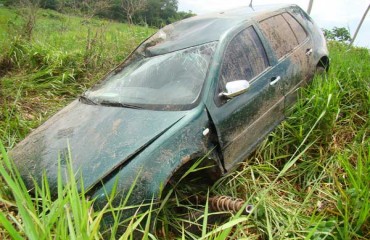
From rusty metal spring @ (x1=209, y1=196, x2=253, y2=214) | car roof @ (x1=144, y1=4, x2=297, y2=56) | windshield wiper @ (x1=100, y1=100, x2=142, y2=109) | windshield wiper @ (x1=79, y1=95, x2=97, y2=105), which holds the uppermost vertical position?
car roof @ (x1=144, y1=4, x2=297, y2=56)

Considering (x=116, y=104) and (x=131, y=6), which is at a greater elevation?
(x=131, y=6)

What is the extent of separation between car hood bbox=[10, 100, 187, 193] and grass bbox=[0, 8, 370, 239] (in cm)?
16

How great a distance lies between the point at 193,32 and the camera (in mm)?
3287

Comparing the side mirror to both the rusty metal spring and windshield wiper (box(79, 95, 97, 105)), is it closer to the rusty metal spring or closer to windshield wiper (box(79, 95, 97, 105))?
the rusty metal spring

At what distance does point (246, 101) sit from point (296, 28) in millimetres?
1652

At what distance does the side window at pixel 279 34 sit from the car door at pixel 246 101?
0.24 metres

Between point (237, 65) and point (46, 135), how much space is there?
1655 mm

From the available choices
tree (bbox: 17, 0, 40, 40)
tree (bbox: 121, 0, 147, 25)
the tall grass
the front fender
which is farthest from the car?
tree (bbox: 17, 0, 40, 40)

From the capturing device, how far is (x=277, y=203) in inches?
105

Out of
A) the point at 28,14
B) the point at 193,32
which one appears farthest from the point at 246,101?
the point at 28,14

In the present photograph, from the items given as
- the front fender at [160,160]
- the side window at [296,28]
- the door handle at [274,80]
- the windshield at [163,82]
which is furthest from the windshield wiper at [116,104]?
the side window at [296,28]

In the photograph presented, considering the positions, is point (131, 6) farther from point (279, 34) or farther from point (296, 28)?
point (279, 34)

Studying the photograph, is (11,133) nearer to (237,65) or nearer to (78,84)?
(78,84)

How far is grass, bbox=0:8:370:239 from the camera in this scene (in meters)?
1.60
